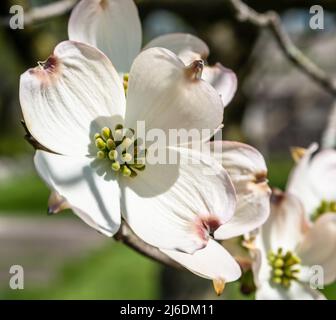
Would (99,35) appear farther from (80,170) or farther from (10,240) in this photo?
(10,240)

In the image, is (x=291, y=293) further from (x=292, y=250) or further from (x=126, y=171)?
(x=126, y=171)

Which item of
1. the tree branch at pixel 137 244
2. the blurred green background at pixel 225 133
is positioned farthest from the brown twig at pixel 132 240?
the blurred green background at pixel 225 133

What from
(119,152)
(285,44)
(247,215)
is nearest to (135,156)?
(119,152)

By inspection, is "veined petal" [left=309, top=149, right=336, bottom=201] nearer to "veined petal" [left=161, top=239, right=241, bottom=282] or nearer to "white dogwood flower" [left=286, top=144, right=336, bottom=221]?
"white dogwood flower" [left=286, top=144, right=336, bottom=221]

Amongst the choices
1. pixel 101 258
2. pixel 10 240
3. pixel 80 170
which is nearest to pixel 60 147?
pixel 80 170

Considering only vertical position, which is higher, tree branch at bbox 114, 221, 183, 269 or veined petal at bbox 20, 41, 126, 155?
veined petal at bbox 20, 41, 126, 155

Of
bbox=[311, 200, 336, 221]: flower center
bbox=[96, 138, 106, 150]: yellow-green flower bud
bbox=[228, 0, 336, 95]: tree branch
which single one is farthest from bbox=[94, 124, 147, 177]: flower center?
bbox=[228, 0, 336, 95]: tree branch

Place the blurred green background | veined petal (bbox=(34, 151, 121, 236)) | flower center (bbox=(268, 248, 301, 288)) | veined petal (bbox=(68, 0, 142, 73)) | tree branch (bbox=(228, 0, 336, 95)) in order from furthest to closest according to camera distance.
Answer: the blurred green background → tree branch (bbox=(228, 0, 336, 95)) → flower center (bbox=(268, 248, 301, 288)) → veined petal (bbox=(68, 0, 142, 73)) → veined petal (bbox=(34, 151, 121, 236))
